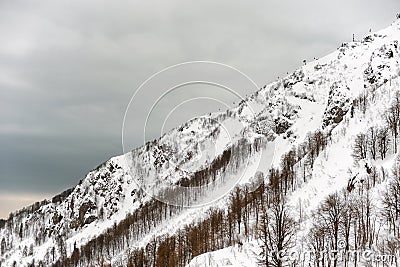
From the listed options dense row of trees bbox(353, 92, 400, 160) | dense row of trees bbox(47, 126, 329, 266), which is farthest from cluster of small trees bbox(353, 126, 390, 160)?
dense row of trees bbox(47, 126, 329, 266)

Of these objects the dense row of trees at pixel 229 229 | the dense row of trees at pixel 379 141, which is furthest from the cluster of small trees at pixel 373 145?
the dense row of trees at pixel 229 229

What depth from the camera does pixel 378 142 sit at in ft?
252

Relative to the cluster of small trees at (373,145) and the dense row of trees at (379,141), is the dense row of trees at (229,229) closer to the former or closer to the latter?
the cluster of small trees at (373,145)

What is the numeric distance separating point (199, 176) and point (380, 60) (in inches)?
3882

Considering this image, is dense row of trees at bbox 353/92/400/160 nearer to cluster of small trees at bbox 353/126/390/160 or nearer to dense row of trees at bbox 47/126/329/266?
cluster of small trees at bbox 353/126/390/160

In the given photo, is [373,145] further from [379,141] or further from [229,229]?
[229,229]

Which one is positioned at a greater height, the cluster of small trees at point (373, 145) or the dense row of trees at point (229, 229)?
the cluster of small trees at point (373, 145)

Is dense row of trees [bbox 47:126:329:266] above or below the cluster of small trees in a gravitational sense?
below

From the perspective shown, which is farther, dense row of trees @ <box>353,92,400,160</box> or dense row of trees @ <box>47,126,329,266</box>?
dense row of trees @ <box>353,92,400,160</box>

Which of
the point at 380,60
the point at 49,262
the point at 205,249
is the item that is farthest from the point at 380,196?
the point at 49,262

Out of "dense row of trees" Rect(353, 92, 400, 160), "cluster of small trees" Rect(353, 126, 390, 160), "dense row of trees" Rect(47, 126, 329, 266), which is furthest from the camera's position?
"dense row of trees" Rect(353, 92, 400, 160)

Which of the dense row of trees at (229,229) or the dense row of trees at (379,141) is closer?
the dense row of trees at (229,229)

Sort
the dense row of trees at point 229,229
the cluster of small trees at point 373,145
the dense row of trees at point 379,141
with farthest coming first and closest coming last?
the dense row of trees at point 379,141
the cluster of small trees at point 373,145
the dense row of trees at point 229,229

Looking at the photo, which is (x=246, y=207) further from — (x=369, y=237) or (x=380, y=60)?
(x=380, y=60)
